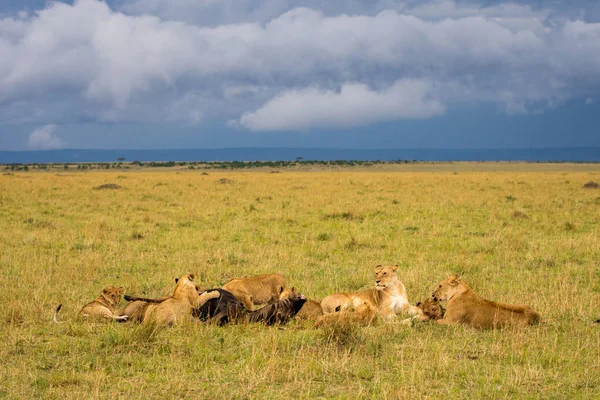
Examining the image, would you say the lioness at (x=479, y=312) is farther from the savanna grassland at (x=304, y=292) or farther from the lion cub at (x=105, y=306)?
the lion cub at (x=105, y=306)

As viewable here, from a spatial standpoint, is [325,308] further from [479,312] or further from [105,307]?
[105,307]

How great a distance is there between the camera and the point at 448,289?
369 inches

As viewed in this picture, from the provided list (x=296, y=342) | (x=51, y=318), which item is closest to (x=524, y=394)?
(x=296, y=342)

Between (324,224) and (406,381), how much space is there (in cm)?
1450

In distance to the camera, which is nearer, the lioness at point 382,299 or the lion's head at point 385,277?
the lioness at point 382,299

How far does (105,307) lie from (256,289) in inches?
97.7

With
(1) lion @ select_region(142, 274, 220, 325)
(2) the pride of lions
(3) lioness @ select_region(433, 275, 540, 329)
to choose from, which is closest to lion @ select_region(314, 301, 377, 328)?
(2) the pride of lions

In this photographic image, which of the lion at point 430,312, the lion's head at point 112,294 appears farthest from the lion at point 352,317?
the lion's head at point 112,294

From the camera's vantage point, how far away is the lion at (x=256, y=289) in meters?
10.0

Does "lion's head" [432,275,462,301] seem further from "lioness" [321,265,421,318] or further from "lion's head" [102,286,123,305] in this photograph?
"lion's head" [102,286,123,305]

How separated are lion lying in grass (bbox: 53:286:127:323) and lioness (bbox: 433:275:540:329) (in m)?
4.76

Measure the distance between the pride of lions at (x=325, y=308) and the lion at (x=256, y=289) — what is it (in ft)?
0.65

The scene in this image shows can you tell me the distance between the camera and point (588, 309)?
959 centimetres

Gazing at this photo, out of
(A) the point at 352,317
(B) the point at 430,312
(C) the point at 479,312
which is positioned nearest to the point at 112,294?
(A) the point at 352,317
